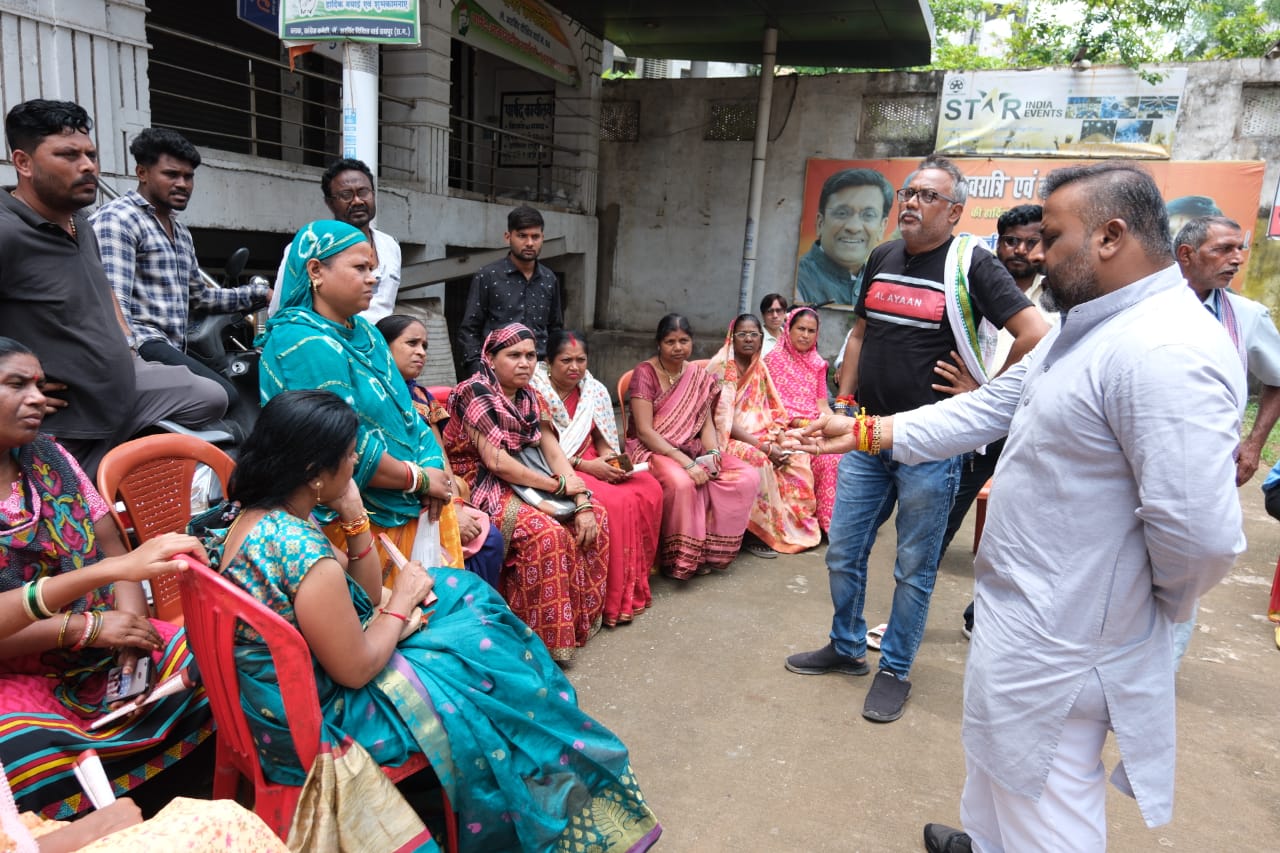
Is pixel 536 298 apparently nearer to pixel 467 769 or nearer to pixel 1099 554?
pixel 467 769

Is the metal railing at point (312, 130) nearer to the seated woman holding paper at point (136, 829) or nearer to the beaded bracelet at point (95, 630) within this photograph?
the beaded bracelet at point (95, 630)

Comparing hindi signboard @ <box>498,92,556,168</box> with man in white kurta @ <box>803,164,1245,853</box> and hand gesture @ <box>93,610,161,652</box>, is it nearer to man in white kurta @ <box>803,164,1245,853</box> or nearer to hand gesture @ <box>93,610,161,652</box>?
hand gesture @ <box>93,610,161,652</box>

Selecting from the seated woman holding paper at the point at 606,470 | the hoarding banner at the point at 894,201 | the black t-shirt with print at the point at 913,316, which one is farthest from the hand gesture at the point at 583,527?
the hoarding banner at the point at 894,201

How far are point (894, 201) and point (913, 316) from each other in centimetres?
729

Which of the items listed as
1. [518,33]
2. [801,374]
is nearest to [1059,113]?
[801,374]

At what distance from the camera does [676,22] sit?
9.59 meters

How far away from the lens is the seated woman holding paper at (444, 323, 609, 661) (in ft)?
11.3

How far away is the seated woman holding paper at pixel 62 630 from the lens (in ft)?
5.90

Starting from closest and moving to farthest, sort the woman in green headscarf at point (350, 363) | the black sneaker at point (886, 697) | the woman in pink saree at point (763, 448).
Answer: the woman in green headscarf at point (350, 363) → the black sneaker at point (886, 697) → the woman in pink saree at point (763, 448)

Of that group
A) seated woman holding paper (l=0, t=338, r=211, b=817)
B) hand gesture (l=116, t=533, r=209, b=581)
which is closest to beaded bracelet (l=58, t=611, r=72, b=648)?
seated woman holding paper (l=0, t=338, r=211, b=817)

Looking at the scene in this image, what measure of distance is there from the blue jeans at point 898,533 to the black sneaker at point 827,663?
14cm

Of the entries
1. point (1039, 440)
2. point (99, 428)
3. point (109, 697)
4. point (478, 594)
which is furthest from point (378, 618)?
point (1039, 440)

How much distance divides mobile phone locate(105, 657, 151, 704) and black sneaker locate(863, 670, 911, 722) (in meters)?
2.41

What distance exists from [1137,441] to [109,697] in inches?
94.9
